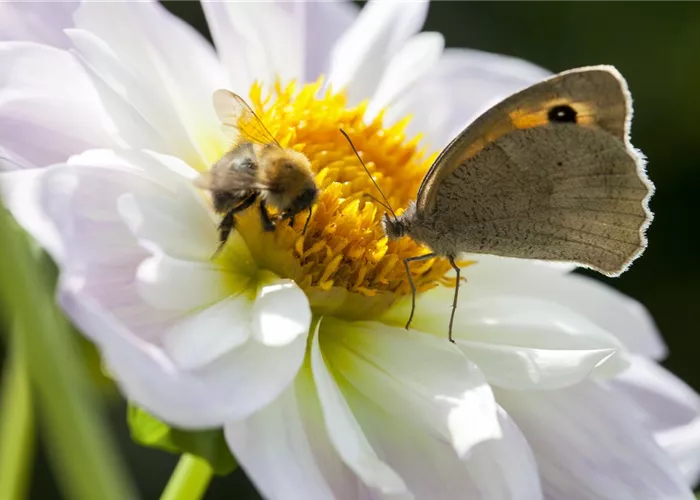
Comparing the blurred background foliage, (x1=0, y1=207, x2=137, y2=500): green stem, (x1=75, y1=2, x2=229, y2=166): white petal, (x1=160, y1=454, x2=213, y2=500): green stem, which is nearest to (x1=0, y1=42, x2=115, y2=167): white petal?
(x1=75, y1=2, x2=229, y2=166): white petal


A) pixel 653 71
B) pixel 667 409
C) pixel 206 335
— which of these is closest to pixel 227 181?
pixel 206 335

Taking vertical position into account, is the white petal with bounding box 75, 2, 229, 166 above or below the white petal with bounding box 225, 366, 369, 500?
above

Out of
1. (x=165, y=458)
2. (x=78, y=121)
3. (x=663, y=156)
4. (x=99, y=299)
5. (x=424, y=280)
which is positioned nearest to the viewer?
(x=99, y=299)

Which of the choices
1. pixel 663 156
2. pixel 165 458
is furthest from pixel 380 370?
pixel 663 156

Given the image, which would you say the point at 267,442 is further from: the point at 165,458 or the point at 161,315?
the point at 165,458

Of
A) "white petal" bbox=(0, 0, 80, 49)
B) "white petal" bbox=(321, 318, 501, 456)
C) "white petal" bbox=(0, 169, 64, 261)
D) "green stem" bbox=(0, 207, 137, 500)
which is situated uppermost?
"green stem" bbox=(0, 207, 137, 500)

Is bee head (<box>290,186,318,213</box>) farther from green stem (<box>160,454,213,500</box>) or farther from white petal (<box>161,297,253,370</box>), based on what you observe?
green stem (<box>160,454,213,500</box>)

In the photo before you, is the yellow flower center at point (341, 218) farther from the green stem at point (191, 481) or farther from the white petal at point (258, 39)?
the green stem at point (191, 481)
